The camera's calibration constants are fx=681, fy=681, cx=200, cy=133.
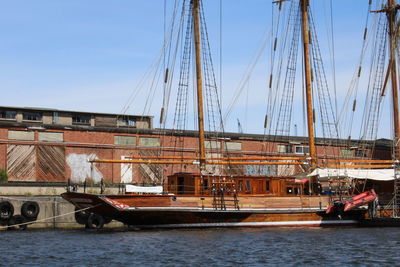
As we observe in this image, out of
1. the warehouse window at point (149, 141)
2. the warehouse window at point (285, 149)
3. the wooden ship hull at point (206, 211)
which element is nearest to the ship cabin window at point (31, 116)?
the warehouse window at point (149, 141)

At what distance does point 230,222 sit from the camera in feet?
140

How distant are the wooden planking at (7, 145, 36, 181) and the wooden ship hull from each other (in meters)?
18.8

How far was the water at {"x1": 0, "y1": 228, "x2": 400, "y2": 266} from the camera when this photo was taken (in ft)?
90.3

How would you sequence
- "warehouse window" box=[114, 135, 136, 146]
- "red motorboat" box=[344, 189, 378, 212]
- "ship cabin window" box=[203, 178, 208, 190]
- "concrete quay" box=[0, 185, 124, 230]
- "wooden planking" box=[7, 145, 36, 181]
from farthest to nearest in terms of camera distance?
"warehouse window" box=[114, 135, 136, 146] < "wooden planking" box=[7, 145, 36, 181] < "red motorboat" box=[344, 189, 378, 212] < "ship cabin window" box=[203, 178, 208, 190] < "concrete quay" box=[0, 185, 124, 230]

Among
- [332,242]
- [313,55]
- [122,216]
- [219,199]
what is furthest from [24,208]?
[313,55]

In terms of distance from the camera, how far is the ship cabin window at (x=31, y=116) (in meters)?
72.1

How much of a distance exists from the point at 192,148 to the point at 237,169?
16.0 feet

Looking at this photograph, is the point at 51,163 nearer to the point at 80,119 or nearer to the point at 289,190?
the point at 80,119

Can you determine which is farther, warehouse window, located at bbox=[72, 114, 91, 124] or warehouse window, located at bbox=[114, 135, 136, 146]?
warehouse window, located at bbox=[72, 114, 91, 124]

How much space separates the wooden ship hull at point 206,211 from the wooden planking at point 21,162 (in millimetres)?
18818

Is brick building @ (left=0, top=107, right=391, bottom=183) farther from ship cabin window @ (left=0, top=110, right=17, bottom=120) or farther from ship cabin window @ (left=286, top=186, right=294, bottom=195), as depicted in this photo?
ship cabin window @ (left=286, top=186, right=294, bottom=195)

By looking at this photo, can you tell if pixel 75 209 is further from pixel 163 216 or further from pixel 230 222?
pixel 230 222

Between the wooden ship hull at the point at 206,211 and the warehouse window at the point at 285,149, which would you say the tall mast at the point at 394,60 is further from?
the warehouse window at the point at 285,149

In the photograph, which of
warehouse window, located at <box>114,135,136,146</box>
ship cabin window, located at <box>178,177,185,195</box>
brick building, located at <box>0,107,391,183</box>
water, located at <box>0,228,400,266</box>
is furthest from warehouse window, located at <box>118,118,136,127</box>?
water, located at <box>0,228,400,266</box>
